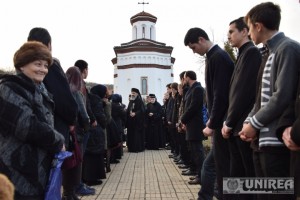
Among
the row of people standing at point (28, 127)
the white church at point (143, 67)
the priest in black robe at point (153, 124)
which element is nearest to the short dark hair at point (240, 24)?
the row of people standing at point (28, 127)

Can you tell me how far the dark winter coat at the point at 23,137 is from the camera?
3631 mm

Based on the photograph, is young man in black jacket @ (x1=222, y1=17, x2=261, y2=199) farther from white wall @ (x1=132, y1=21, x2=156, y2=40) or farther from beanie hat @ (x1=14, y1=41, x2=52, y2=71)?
white wall @ (x1=132, y1=21, x2=156, y2=40)

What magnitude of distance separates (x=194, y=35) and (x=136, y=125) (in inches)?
461

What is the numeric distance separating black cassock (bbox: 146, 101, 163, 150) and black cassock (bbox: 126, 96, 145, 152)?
1.01 metres

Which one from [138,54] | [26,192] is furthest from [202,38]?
[138,54]

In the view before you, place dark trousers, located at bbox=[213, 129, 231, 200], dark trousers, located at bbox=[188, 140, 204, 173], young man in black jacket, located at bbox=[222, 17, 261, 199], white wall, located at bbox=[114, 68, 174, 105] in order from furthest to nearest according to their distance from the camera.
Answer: white wall, located at bbox=[114, 68, 174, 105] → dark trousers, located at bbox=[188, 140, 204, 173] → dark trousers, located at bbox=[213, 129, 231, 200] → young man in black jacket, located at bbox=[222, 17, 261, 199]

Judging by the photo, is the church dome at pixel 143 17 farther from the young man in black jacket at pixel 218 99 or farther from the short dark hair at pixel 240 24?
the short dark hair at pixel 240 24

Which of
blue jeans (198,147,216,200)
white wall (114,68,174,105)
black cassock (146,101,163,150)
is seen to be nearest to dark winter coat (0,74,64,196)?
blue jeans (198,147,216,200)

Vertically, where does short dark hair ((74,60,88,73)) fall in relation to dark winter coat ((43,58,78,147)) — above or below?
above

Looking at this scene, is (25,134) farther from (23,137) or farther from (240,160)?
(240,160)

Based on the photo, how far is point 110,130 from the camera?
11.0 m

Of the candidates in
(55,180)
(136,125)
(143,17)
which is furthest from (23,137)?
(143,17)

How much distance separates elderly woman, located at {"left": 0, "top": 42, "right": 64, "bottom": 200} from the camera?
143 inches

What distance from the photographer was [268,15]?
3.83m
